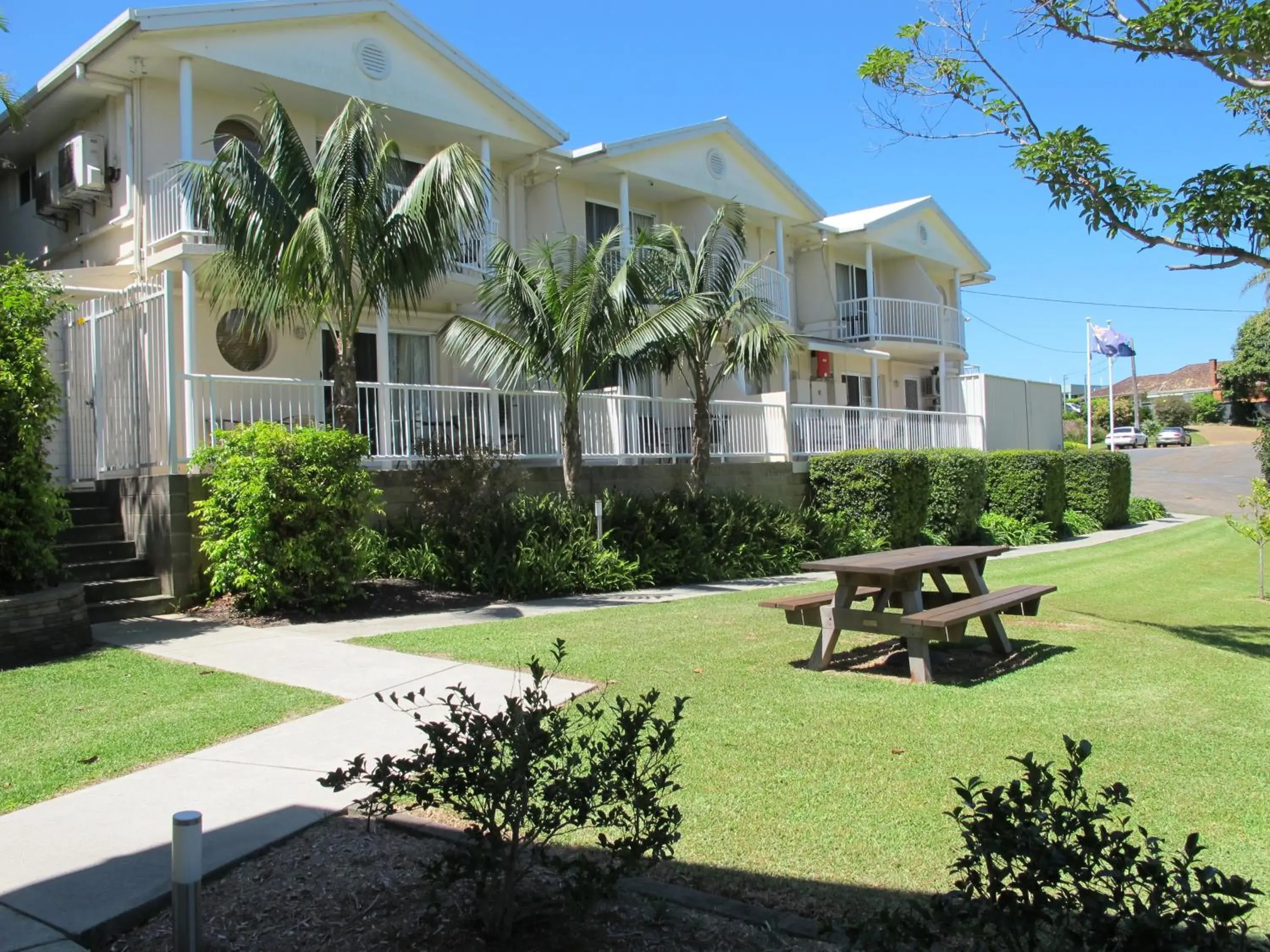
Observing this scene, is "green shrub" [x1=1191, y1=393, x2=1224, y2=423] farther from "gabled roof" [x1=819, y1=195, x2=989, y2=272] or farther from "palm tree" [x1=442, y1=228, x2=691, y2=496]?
"palm tree" [x1=442, y1=228, x2=691, y2=496]

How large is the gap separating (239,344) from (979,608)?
11627 millimetres

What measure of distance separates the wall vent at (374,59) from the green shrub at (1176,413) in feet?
216

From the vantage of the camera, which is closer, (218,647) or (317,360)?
(218,647)

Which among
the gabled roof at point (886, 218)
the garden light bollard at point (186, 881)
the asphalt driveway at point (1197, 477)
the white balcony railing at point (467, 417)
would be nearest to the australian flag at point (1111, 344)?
the asphalt driveway at point (1197, 477)

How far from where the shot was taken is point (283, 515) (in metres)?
9.78

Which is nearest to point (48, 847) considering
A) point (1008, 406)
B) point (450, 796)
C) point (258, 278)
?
point (450, 796)

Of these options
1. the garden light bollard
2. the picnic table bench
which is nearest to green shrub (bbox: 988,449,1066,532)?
the picnic table bench

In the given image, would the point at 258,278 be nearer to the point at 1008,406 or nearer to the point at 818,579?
the point at 818,579

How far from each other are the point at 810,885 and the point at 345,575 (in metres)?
7.46

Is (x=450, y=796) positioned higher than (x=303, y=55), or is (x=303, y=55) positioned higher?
(x=303, y=55)

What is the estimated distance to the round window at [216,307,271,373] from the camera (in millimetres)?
14500

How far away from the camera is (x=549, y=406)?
14.7m

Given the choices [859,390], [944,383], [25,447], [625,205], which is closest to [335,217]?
[25,447]

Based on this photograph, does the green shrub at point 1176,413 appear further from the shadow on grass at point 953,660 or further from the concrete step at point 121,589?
the concrete step at point 121,589
